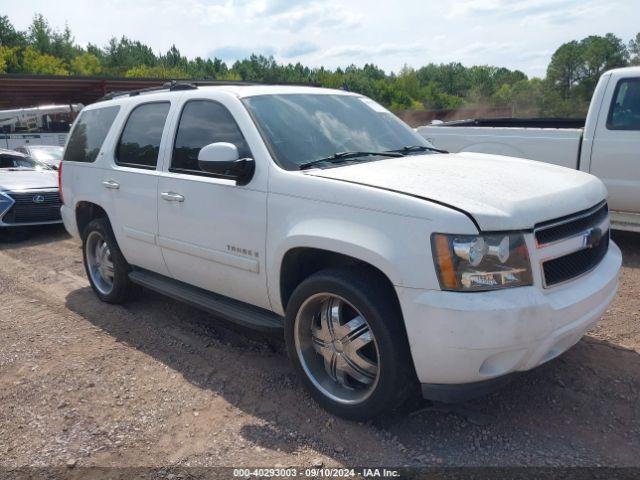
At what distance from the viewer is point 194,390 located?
3697mm

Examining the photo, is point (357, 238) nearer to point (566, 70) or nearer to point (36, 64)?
point (566, 70)

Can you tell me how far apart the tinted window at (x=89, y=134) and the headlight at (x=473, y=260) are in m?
3.72

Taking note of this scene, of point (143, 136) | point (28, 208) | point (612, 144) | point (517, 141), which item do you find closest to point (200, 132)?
point (143, 136)

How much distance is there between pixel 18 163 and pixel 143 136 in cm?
761

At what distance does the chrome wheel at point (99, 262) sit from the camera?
536 centimetres

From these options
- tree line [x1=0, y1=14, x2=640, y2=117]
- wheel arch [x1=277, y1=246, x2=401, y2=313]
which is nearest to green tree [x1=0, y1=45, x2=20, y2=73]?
tree line [x1=0, y1=14, x2=640, y2=117]

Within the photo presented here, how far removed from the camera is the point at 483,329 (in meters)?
2.61

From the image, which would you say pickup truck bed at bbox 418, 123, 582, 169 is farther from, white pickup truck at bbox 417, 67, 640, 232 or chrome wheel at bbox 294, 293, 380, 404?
chrome wheel at bbox 294, 293, 380, 404

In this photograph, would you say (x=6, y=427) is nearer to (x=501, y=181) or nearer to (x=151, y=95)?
(x=151, y=95)

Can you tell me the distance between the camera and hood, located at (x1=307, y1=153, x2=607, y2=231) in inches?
107

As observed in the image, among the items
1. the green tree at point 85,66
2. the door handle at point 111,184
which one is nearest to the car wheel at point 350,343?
the door handle at point 111,184

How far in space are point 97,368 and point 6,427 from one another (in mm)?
777

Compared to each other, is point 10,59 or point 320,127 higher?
point 10,59

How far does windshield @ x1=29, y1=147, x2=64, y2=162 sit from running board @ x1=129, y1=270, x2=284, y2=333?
902 centimetres
